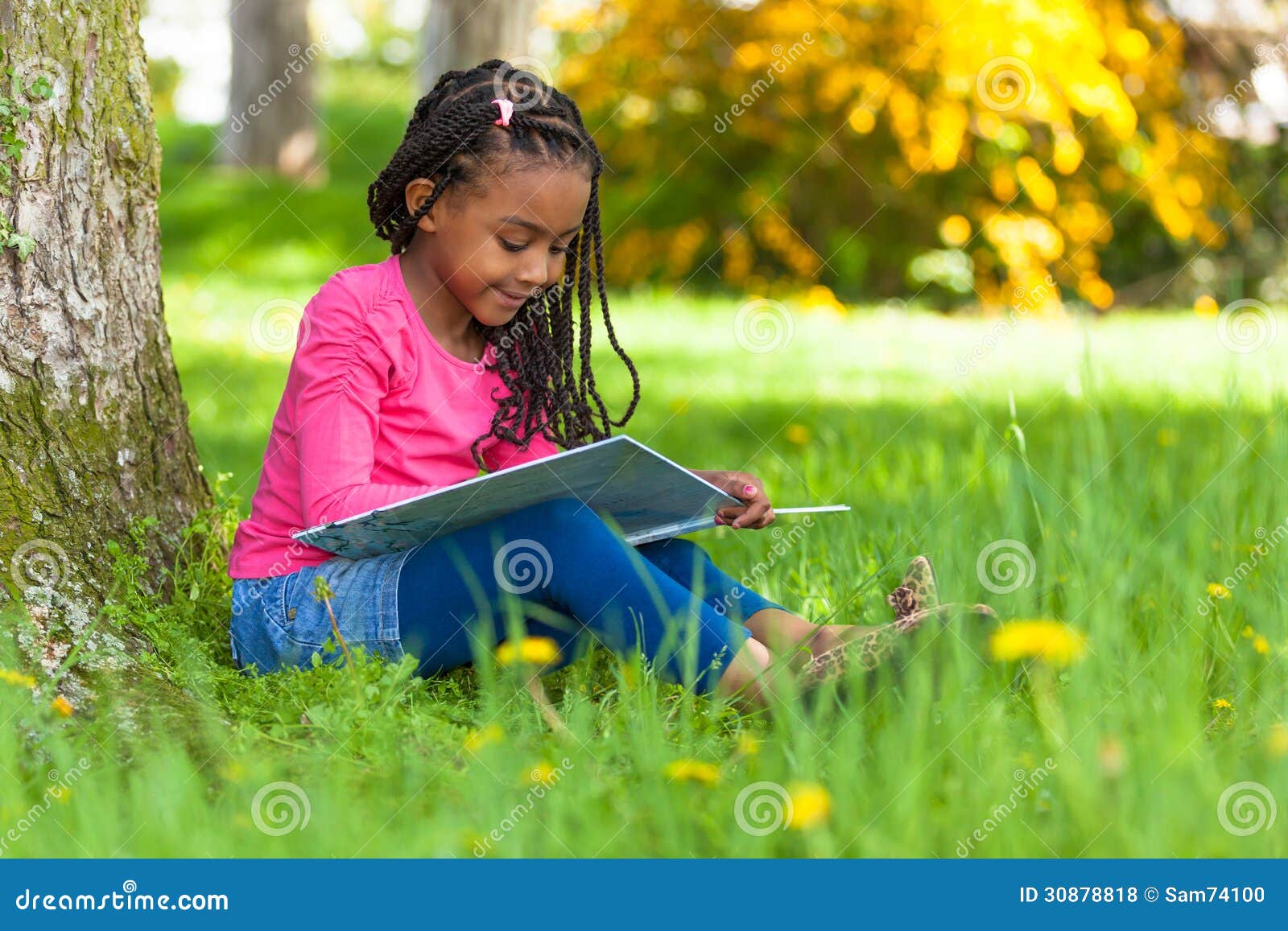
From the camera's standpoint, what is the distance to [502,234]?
2338 mm

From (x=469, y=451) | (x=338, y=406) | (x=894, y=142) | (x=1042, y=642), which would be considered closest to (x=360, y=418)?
(x=338, y=406)

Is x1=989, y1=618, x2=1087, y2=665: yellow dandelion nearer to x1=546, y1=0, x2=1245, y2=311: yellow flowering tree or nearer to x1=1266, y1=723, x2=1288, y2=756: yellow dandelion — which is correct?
x1=1266, y1=723, x2=1288, y2=756: yellow dandelion

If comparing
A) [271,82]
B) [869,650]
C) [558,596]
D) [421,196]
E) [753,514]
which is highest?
A: [271,82]

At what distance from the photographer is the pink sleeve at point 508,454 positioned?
2590mm

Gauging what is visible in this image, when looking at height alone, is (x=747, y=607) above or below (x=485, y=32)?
below

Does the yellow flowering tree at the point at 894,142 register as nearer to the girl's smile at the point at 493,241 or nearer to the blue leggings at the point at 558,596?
the girl's smile at the point at 493,241

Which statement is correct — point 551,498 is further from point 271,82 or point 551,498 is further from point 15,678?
point 271,82

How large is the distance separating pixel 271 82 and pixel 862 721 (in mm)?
10584

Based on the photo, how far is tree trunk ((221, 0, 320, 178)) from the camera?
37.1ft

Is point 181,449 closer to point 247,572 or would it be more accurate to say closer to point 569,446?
point 247,572

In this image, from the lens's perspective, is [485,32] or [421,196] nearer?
[421,196]

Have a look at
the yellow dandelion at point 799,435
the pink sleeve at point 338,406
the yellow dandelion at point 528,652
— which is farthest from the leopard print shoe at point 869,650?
the yellow dandelion at point 799,435

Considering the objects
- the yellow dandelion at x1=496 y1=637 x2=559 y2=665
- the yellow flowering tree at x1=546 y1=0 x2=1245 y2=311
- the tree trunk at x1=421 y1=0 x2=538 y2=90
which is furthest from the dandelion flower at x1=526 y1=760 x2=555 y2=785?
the yellow flowering tree at x1=546 y1=0 x2=1245 y2=311

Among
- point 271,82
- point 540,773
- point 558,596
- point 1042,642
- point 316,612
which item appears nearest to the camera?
point 1042,642
